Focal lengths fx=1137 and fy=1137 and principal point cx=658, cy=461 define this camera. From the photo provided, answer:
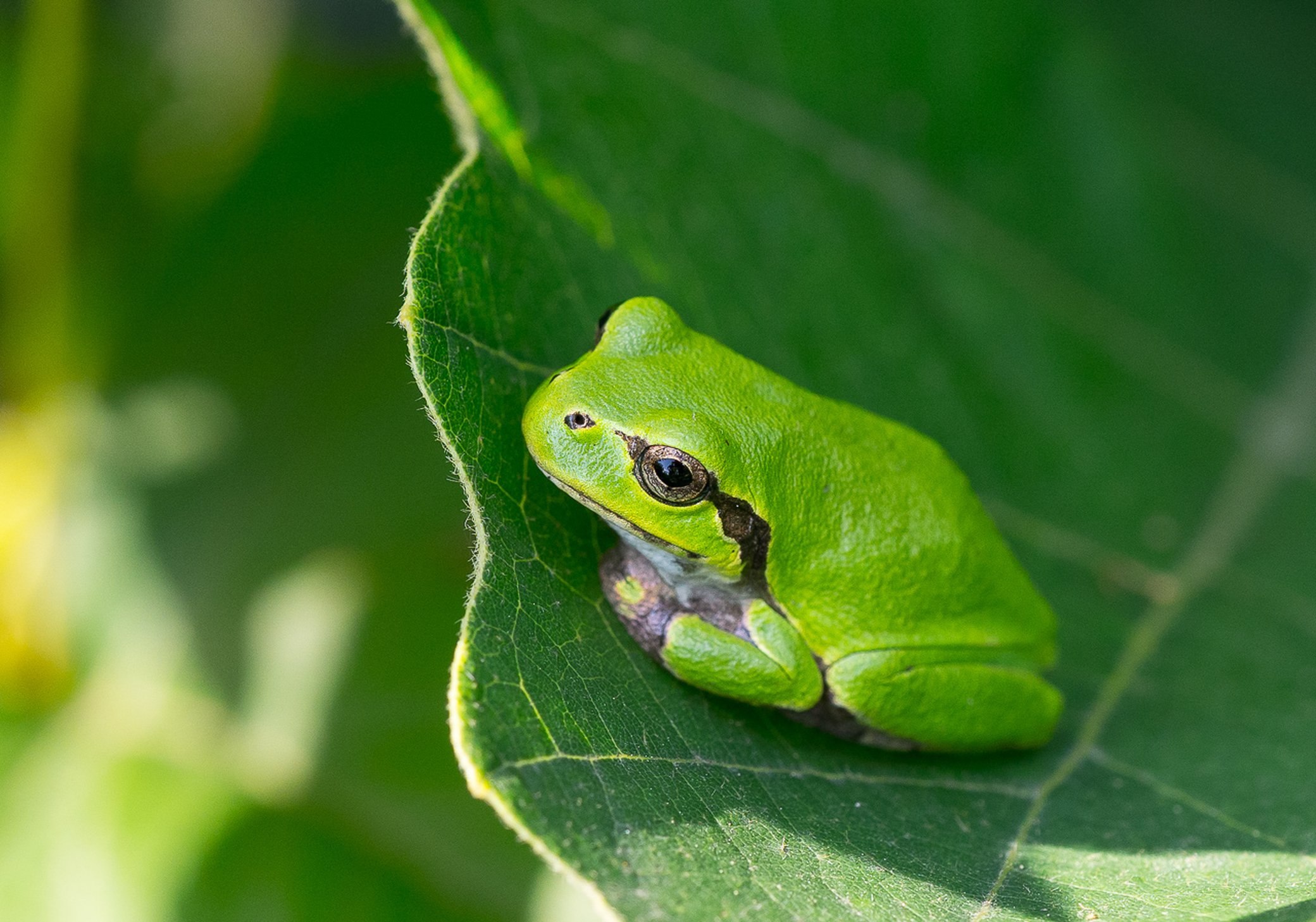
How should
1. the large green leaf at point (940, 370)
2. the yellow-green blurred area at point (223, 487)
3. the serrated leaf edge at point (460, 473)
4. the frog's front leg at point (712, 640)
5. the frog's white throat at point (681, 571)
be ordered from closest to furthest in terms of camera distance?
the serrated leaf edge at point (460, 473) < the large green leaf at point (940, 370) < the frog's front leg at point (712, 640) < the frog's white throat at point (681, 571) < the yellow-green blurred area at point (223, 487)

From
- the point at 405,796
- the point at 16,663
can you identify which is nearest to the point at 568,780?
the point at 405,796

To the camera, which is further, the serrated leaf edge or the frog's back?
the frog's back

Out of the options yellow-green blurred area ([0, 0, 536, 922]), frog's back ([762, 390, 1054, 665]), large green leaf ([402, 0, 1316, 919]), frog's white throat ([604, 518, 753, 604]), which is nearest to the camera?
large green leaf ([402, 0, 1316, 919])

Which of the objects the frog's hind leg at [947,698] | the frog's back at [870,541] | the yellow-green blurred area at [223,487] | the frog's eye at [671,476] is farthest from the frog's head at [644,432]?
the yellow-green blurred area at [223,487]

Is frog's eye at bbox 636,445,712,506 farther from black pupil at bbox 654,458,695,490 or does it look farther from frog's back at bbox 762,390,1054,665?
frog's back at bbox 762,390,1054,665

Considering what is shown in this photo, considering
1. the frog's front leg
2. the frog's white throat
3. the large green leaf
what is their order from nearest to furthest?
the large green leaf < the frog's front leg < the frog's white throat

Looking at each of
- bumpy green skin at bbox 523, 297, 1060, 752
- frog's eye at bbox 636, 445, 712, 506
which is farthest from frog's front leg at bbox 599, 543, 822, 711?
frog's eye at bbox 636, 445, 712, 506

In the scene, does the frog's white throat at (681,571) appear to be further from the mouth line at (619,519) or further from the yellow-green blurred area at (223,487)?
the yellow-green blurred area at (223,487)
